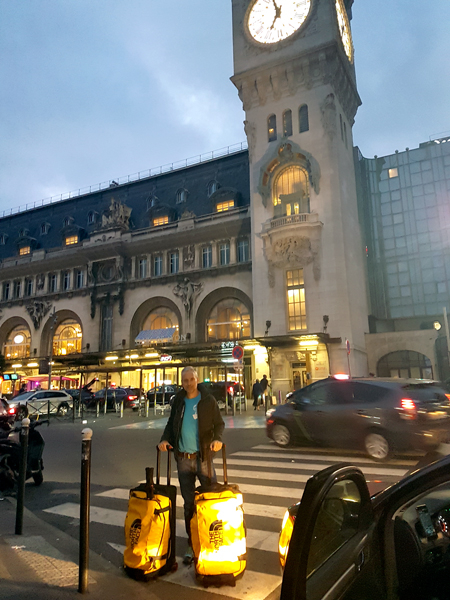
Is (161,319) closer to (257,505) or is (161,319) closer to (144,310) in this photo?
(144,310)

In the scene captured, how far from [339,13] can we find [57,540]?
141 ft

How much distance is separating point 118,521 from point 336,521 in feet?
14.9

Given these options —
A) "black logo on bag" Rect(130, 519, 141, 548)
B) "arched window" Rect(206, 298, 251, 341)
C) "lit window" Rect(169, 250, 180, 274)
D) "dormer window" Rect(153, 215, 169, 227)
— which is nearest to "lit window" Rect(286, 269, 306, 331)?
"arched window" Rect(206, 298, 251, 341)

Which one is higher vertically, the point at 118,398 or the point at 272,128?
the point at 272,128

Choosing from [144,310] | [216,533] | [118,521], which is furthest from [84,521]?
[144,310]

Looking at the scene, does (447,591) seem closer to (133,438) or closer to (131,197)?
(133,438)

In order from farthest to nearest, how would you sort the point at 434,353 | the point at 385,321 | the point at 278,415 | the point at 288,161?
1. the point at 385,321
2. the point at 288,161
3. the point at 434,353
4. the point at 278,415

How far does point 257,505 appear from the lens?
248 inches

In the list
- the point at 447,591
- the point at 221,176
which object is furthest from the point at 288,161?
the point at 447,591

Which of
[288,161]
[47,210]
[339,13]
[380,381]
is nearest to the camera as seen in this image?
[380,381]

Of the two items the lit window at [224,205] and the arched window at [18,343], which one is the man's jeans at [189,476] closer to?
the lit window at [224,205]

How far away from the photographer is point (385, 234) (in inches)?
1612

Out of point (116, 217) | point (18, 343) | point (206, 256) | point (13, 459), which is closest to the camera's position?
→ point (13, 459)

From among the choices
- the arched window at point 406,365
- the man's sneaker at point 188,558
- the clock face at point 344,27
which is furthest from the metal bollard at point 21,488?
the clock face at point 344,27
